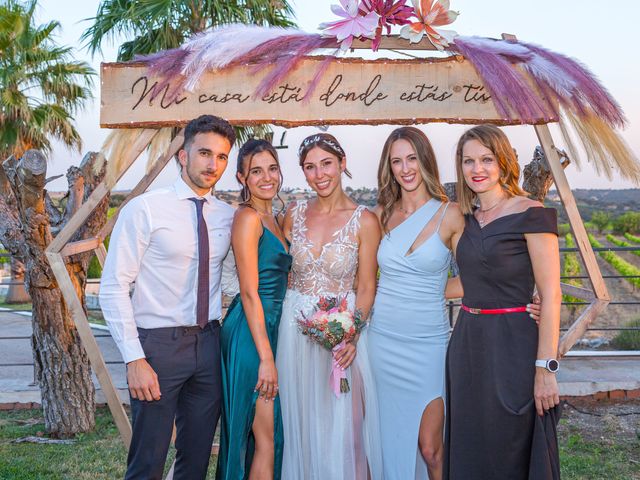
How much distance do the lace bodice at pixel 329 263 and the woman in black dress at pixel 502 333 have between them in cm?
59

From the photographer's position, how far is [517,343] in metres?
2.87

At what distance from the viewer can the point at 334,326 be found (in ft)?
9.94

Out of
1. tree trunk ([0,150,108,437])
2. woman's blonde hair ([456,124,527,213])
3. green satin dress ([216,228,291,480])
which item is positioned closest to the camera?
woman's blonde hair ([456,124,527,213])

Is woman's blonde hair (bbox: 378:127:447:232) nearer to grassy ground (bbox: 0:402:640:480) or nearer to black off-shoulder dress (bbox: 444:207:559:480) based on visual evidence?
black off-shoulder dress (bbox: 444:207:559:480)

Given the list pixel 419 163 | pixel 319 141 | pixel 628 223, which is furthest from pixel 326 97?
pixel 628 223

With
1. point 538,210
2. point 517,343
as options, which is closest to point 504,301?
point 517,343

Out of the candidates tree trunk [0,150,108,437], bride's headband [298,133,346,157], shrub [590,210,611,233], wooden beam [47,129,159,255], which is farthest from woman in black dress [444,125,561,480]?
shrub [590,210,611,233]

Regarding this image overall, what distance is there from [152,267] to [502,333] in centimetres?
165

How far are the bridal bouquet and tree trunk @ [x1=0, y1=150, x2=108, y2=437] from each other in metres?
2.57

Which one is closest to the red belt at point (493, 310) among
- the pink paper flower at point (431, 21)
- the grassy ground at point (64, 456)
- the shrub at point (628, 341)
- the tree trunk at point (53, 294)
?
the pink paper flower at point (431, 21)

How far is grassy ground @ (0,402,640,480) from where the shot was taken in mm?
4422

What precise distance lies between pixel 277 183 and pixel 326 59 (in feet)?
2.69

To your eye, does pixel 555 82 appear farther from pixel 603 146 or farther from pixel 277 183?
pixel 277 183

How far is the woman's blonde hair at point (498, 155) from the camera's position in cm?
300
